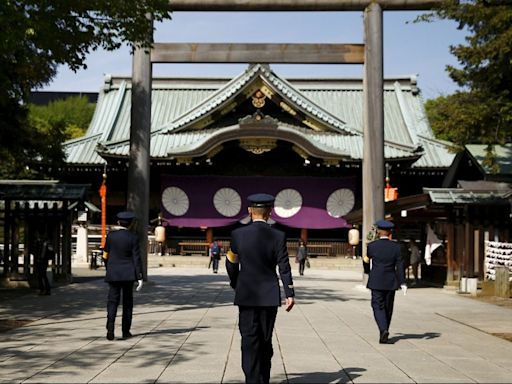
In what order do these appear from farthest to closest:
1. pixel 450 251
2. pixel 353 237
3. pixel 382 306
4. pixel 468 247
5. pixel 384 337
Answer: pixel 353 237 < pixel 450 251 < pixel 468 247 < pixel 382 306 < pixel 384 337

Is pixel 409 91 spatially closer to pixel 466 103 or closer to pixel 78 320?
pixel 466 103

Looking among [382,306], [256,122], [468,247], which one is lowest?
[382,306]

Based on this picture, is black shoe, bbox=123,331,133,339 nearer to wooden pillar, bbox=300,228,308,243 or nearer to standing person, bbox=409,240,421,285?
standing person, bbox=409,240,421,285

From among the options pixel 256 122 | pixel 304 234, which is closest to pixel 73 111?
pixel 256 122

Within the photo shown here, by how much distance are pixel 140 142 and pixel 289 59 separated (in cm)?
444

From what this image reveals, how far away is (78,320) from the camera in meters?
11.5

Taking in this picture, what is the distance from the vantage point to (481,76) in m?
14.7

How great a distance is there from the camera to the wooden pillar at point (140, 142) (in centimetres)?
1848

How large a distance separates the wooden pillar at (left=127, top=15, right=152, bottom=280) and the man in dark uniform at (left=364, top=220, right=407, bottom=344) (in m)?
9.82

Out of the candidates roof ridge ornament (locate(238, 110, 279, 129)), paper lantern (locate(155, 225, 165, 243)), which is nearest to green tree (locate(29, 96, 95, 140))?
paper lantern (locate(155, 225, 165, 243))

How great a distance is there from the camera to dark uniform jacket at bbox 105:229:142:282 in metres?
9.37

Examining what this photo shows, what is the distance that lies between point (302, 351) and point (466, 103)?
27.2 feet

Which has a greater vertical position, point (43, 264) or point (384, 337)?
point (43, 264)

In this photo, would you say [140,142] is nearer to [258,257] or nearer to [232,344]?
[232,344]
